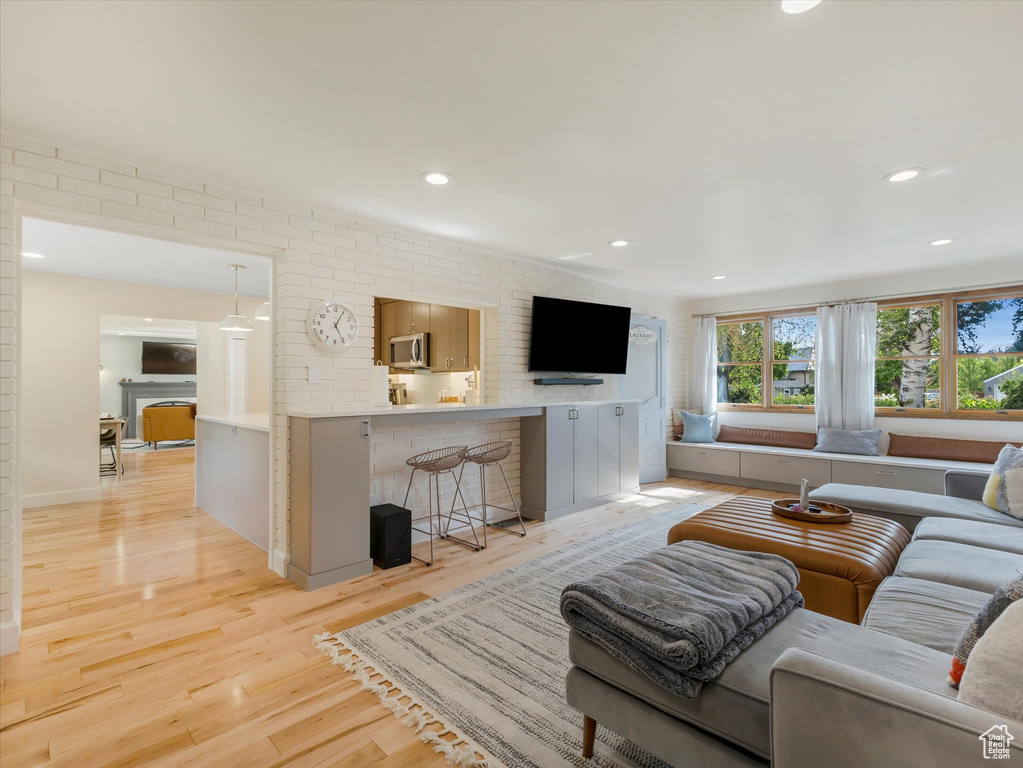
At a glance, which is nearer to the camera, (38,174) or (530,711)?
(530,711)

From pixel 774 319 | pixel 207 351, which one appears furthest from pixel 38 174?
pixel 774 319

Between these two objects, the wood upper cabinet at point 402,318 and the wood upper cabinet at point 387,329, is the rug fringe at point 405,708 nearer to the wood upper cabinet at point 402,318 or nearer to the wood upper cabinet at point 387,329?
the wood upper cabinet at point 402,318

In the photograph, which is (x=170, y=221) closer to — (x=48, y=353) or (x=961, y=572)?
(x=48, y=353)

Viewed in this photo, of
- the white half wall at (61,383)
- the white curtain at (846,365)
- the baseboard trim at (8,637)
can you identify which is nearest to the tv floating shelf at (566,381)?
the white curtain at (846,365)

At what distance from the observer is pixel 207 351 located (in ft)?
24.3

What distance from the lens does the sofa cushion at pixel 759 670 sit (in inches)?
50.1

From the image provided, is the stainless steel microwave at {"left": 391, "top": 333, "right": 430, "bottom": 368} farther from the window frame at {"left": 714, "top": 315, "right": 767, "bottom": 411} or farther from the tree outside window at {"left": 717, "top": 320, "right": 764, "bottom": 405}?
the tree outside window at {"left": 717, "top": 320, "right": 764, "bottom": 405}

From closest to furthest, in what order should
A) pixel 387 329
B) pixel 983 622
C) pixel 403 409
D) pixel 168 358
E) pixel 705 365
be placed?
pixel 983 622
pixel 403 409
pixel 387 329
pixel 705 365
pixel 168 358

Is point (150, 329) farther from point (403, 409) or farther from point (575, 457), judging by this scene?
point (575, 457)

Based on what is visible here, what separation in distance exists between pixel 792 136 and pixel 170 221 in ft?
10.6

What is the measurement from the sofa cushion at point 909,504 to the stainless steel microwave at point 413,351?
3775 mm

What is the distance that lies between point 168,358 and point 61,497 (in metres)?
7.20

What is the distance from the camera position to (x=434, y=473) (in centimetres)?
402

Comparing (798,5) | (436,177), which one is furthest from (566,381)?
(798,5)
